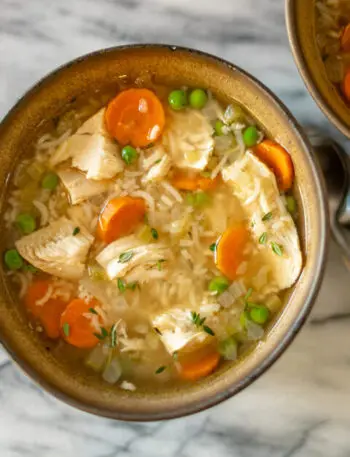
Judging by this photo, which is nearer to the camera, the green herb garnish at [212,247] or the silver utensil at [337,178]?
the green herb garnish at [212,247]

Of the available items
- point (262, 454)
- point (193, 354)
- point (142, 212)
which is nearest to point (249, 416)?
point (262, 454)

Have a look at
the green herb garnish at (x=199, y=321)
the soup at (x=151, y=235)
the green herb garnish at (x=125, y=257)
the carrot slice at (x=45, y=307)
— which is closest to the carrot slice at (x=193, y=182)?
the soup at (x=151, y=235)

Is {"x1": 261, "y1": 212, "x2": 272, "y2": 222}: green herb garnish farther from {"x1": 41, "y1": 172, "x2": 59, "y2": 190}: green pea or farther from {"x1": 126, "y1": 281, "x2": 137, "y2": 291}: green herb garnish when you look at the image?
{"x1": 41, "y1": 172, "x2": 59, "y2": 190}: green pea

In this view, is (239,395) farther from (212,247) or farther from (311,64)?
(311,64)

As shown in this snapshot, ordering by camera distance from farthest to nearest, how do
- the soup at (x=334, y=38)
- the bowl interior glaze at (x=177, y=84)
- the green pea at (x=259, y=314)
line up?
the soup at (x=334, y=38)
the green pea at (x=259, y=314)
the bowl interior glaze at (x=177, y=84)

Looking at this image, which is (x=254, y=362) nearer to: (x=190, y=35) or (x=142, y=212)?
(x=142, y=212)

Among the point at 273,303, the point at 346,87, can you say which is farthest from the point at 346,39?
the point at 273,303

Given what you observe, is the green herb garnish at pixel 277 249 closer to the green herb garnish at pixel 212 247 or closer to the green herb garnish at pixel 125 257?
the green herb garnish at pixel 212 247
